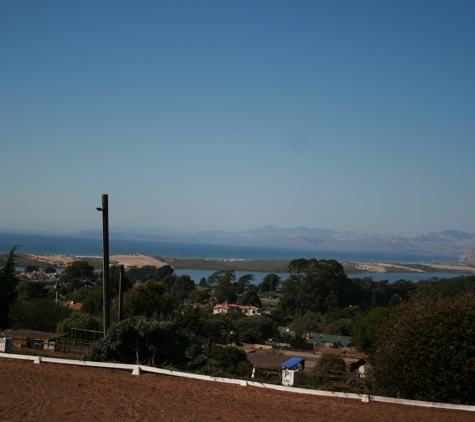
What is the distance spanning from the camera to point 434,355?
32.4 ft

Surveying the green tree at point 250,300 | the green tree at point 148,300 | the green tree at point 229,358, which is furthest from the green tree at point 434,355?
the green tree at point 250,300

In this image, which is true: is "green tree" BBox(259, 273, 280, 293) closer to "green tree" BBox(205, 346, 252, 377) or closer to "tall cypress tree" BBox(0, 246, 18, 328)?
"tall cypress tree" BBox(0, 246, 18, 328)

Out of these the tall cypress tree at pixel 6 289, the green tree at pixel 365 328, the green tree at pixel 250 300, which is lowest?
the green tree at pixel 250 300

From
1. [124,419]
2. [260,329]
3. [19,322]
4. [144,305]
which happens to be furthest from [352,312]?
[124,419]

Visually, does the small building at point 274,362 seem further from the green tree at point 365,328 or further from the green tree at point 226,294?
the green tree at point 226,294

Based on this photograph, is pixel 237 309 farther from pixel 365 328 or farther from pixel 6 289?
pixel 6 289

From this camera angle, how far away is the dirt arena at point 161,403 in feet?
27.6

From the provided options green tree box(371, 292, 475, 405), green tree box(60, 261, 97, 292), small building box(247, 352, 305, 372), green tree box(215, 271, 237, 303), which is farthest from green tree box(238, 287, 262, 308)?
green tree box(371, 292, 475, 405)

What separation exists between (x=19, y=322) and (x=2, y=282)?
264cm

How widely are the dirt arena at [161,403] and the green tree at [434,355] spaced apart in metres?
0.66

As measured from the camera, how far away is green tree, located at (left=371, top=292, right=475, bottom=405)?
32.2ft

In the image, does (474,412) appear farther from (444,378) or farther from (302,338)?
(302,338)

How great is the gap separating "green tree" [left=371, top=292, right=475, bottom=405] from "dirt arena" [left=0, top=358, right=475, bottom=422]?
26.0 inches

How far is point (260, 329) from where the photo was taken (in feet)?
153
